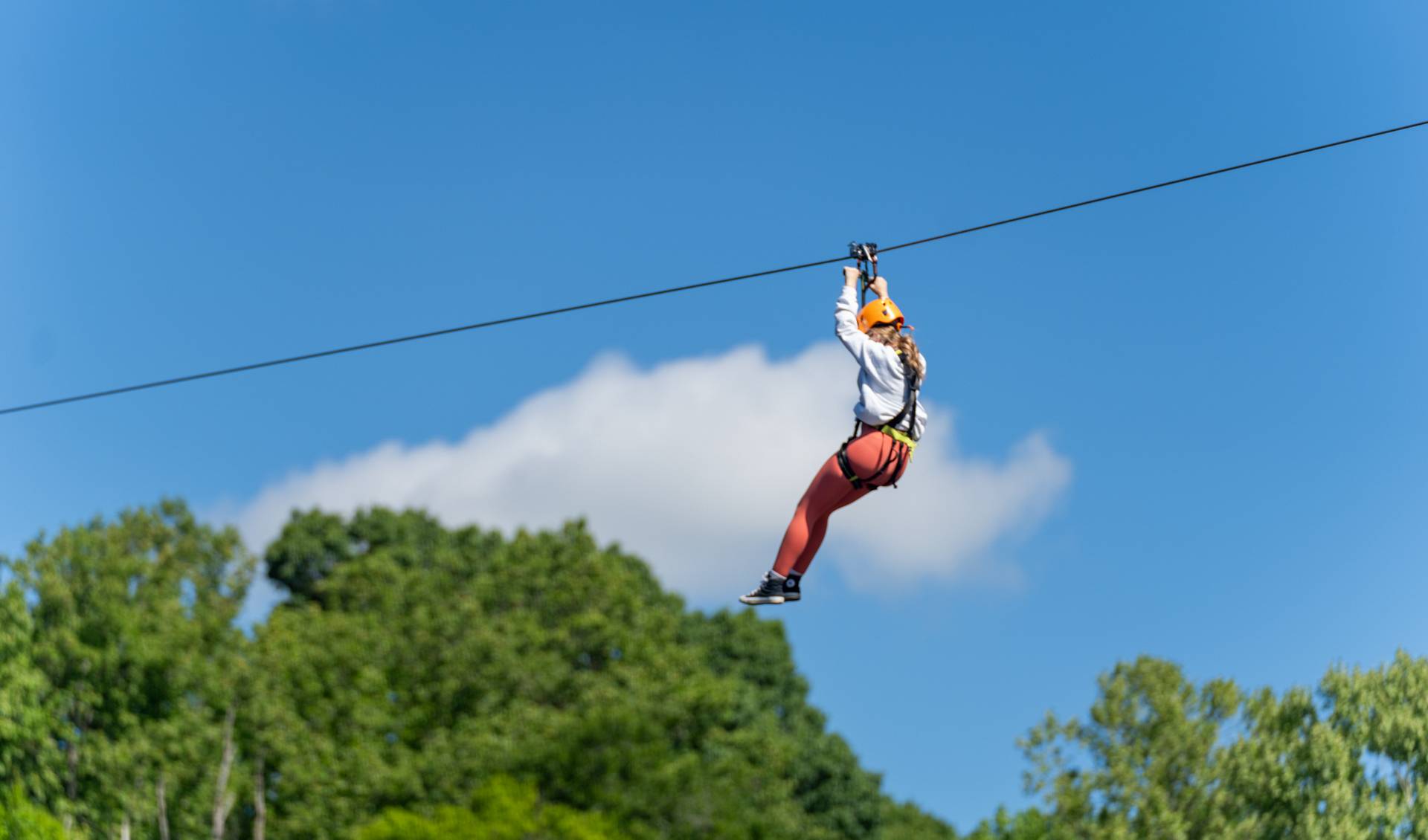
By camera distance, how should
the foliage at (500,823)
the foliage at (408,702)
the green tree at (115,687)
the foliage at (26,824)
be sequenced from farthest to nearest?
the green tree at (115,687)
the foliage at (26,824)
the foliage at (408,702)
the foliage at (500,823)

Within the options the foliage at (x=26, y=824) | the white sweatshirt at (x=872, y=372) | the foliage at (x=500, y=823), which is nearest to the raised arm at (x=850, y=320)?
the white sweatshirt at (x=872, y=372)

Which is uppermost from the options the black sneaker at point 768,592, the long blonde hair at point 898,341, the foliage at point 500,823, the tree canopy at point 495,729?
the tree canopy at point 495,729

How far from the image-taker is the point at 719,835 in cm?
4712

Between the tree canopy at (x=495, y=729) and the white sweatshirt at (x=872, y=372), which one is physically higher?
the tree canopy at (x=495, y=729)

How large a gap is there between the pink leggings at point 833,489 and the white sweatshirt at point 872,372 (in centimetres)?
17

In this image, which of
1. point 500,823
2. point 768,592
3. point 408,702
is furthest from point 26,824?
Answer: point 768,592

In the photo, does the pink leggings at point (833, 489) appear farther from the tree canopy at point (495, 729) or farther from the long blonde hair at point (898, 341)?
the tree canopy at point (495, 729)

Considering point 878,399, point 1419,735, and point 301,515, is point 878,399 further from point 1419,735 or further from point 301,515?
point 301,515

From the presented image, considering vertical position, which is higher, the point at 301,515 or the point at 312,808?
the point at 301,515

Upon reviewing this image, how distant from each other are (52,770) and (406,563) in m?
15.1

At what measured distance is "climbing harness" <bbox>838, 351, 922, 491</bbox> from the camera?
1234cm

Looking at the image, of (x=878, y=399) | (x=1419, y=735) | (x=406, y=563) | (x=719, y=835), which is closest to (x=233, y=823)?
(x=406, y=563)

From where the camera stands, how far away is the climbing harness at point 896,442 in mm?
12336

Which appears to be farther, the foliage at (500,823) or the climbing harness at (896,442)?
the foliage at (500,823)
